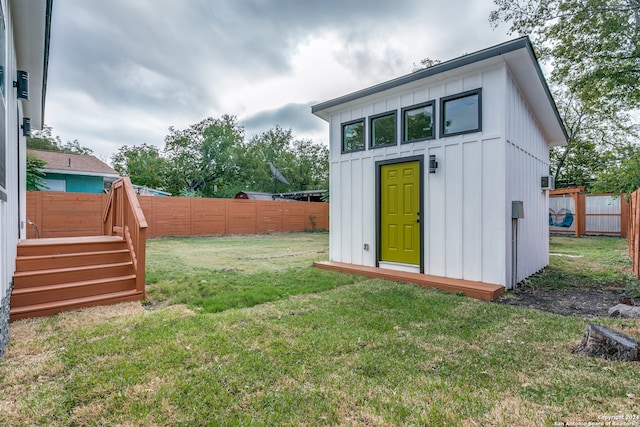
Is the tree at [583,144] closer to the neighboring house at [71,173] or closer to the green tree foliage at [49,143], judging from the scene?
the neighboring house at [71,173]

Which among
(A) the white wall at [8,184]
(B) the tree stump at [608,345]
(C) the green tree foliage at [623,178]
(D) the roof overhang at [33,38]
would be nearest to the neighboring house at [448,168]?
(B) the tree stump at [608,345]

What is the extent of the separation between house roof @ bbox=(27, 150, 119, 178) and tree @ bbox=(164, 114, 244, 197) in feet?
20.9

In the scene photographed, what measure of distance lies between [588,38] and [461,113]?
5543 mm

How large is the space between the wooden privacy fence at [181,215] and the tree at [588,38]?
38.3 ft

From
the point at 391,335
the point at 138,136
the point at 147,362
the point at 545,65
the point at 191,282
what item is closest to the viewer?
the point at 147,362

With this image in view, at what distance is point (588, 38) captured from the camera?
7.32 meters

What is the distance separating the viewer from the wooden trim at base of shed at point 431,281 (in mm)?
4082

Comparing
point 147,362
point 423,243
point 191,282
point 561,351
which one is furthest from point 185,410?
point 423,243

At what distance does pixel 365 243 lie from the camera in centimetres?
588

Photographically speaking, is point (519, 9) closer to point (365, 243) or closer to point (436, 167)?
point (436, 167)

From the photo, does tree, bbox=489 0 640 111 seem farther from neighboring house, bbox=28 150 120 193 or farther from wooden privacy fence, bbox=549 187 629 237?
neighboring house, bbox=28 150 120 193

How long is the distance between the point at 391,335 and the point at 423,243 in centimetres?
261

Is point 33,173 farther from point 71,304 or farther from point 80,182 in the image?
point 71,304

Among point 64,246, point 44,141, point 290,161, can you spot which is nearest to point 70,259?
point 64,246
